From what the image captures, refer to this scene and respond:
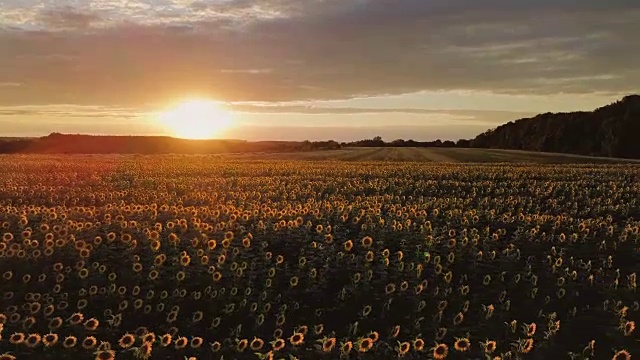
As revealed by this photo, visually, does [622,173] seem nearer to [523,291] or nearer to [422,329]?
[523,291]

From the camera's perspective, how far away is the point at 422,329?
10750 mm

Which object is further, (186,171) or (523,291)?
(186,171)

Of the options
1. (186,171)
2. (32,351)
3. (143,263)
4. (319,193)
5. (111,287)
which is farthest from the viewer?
(186,171)

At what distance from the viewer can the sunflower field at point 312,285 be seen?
9797mm

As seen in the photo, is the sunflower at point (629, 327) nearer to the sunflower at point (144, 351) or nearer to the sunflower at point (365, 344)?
the sunflower at point (365, 344)

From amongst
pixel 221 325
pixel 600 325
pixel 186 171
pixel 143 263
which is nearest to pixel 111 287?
pixel 143 263

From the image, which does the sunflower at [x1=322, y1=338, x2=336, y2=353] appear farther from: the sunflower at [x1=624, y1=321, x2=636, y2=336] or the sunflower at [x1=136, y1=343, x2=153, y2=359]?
the sunflower at [x1=624, y1=321, x2=636, y2=336]

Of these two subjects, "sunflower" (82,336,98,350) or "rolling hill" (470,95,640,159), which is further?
"rolling hill" (470,95,640,159)

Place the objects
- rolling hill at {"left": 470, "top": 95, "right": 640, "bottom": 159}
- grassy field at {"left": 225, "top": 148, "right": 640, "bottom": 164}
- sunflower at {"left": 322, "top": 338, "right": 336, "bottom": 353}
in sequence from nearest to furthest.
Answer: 1. sunflower at {"left": 322, "top": 338, "right": 336, "bottom": 353}
2. grassy field at {"left": 225, "top": 148, "right": 640, "bottom": 164}
3. rolling hill at {"left": 470, "top": 95, "right": 640, "bottom": 159}

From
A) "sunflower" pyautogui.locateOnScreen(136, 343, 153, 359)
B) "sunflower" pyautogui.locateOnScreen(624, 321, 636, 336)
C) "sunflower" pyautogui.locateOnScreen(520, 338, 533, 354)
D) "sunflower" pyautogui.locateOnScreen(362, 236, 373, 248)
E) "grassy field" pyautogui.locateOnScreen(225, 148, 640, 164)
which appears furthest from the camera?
"grassy field" pyautogui.locateOnScreen(225, 148, 640, 164)

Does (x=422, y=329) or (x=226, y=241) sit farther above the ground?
(x=226, y=241)

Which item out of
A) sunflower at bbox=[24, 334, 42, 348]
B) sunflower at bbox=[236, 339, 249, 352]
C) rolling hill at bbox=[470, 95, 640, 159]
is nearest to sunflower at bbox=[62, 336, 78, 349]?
sunflower at bbox=[24, 334, 42, 348]

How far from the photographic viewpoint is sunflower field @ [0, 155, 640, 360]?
32.1 ft

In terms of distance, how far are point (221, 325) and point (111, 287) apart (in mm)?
2385
